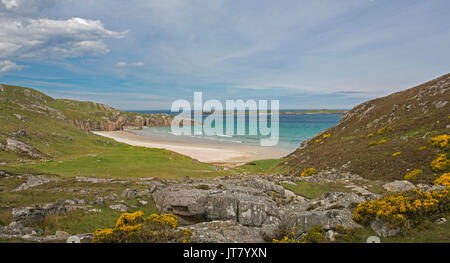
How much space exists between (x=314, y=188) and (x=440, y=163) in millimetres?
13262

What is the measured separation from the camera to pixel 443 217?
12375 millimetres

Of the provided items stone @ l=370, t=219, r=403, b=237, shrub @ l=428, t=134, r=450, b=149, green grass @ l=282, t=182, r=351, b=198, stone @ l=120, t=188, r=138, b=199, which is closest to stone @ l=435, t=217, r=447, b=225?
stone @ l=370, t=219, r=403, b=237

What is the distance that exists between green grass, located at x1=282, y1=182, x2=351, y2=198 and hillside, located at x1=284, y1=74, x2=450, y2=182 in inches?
306

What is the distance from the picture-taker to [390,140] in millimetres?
36594

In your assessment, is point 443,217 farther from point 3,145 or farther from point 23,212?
point 3,145

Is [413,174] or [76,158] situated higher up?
[413,174]

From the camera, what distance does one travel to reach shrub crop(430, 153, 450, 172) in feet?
79.8

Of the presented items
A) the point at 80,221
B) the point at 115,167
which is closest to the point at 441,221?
the point at 80,221

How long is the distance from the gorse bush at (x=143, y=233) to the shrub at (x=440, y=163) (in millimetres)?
27263

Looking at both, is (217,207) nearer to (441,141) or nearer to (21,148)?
(441,141)

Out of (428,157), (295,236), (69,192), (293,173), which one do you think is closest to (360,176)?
(428,157)

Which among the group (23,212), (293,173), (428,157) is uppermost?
(428,157)

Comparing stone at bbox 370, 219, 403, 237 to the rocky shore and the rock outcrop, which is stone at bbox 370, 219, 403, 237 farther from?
the rock outcrop
